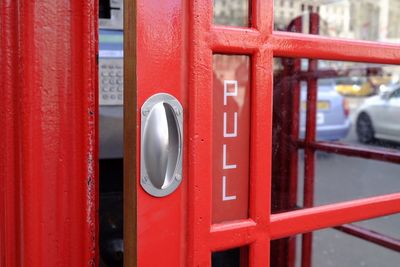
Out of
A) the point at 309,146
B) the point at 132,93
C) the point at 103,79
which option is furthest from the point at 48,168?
the point at 309,146

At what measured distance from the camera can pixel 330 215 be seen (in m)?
1.20

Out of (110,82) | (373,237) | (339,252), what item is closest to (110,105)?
(110,82)

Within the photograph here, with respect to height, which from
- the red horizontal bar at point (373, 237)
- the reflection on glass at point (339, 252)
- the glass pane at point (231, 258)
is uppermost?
the glass pane at point (231, 258)

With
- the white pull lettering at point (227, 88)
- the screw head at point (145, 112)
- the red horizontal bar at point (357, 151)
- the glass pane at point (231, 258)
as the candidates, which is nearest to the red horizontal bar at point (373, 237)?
the red horizontal bar at point (357, 151)

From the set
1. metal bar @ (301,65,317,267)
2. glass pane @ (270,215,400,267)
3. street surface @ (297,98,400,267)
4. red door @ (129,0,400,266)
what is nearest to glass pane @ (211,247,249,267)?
red door @ (129,0,400,266)

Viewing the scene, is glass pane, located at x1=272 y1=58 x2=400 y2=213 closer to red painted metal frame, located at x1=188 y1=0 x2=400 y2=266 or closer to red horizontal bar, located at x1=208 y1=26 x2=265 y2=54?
red painted metal frame, located at x1=188 y1=0 x2=400 y2=266

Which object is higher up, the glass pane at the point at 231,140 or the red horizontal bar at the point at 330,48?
the red horizontal bar at the point at 330,48

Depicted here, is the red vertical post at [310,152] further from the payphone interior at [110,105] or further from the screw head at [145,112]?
the screw head at [145,112]

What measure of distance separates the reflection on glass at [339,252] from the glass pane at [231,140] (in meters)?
1.05

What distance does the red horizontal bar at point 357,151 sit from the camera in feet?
7.34

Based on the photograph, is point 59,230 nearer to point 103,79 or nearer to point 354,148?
point 103,79

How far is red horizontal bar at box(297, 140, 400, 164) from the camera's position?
224 cm

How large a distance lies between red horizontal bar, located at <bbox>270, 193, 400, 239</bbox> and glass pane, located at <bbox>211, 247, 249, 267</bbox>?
77 millimetres

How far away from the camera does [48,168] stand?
89 centimetres
